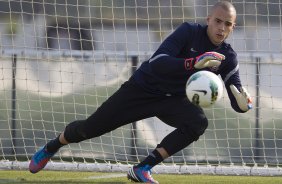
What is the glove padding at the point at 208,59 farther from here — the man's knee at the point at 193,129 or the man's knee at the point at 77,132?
the man's knee at the point at 77,132

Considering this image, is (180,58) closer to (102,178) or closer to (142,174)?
(142,174)

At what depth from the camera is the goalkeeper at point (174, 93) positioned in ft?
20.2

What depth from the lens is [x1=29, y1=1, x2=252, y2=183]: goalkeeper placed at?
6145mm

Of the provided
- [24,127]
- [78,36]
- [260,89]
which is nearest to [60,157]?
[24,127]

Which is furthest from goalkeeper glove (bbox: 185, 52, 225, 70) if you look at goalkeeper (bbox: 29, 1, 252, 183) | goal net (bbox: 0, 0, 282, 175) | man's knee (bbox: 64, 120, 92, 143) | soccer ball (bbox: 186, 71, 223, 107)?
goal net (bbox: 0, 0, 282, 175)

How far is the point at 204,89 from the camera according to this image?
5695mm

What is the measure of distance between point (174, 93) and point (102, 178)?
145cm

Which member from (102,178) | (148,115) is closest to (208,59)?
(148,115)

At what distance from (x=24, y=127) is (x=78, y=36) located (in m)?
1.38

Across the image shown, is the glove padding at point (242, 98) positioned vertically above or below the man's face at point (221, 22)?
below

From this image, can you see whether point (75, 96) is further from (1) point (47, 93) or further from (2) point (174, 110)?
(2) point (174, 110)

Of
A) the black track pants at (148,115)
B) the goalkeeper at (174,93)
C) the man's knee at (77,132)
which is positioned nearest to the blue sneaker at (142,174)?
the goalkeeper at (174,93)

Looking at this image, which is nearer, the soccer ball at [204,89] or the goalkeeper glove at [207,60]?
the goalkeeper glove at [207,60]

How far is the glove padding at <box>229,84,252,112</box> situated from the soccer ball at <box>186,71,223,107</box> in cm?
49
